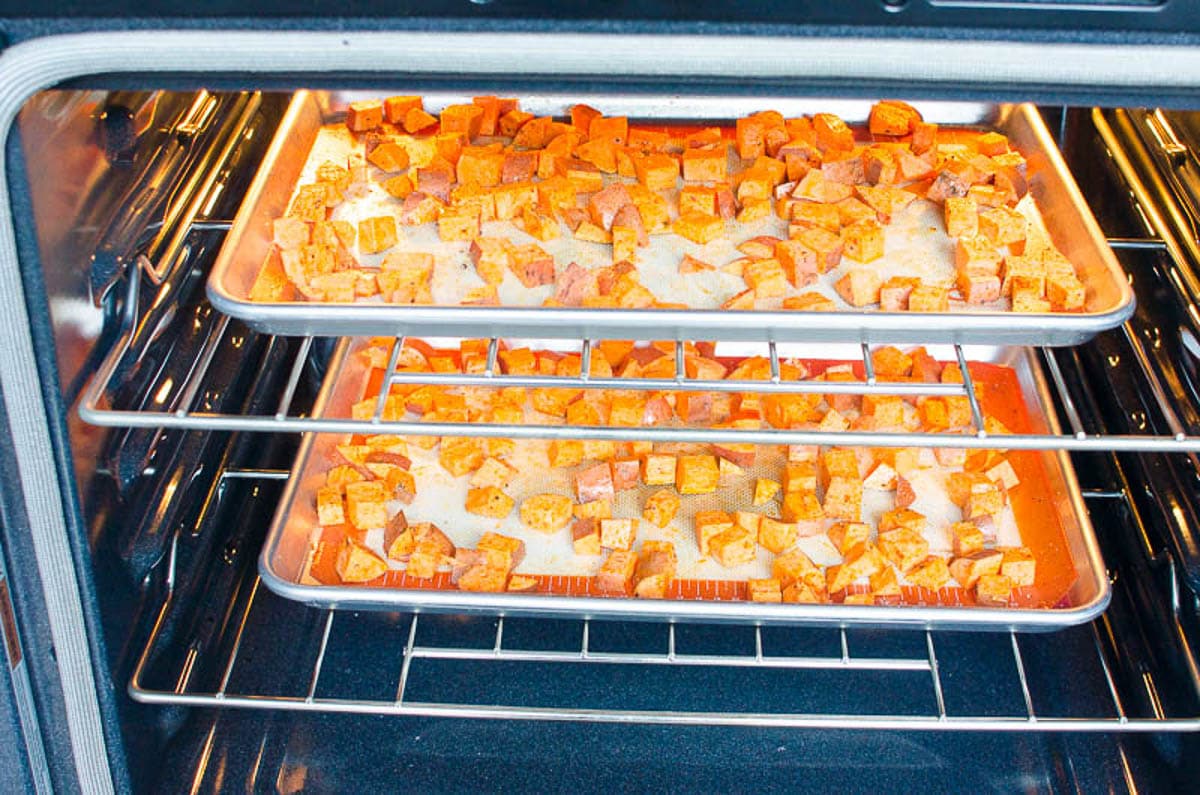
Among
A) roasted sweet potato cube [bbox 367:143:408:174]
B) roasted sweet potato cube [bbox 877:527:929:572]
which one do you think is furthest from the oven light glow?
roasted sweet potato cube [bbox 877:527:929:572]

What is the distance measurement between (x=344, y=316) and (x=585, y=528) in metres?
0.50

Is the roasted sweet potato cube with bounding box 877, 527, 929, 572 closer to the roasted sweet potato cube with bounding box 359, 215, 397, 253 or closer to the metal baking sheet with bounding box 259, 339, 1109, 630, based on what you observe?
the metal baking sheet with bounding box 259, 339, 1109, 630

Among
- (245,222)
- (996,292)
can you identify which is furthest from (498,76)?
(996,292)

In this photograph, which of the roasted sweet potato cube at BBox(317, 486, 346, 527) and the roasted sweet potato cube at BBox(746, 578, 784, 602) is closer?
the roasted sweet potato cube at BBox(746, 578, 784, 602)

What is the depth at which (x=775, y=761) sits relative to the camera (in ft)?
5.46

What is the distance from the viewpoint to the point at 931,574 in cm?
162

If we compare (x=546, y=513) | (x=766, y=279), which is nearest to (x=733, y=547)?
(x=546, y=513)

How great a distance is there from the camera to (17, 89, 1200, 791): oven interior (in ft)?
4.94

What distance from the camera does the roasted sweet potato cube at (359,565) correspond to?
1.64 m

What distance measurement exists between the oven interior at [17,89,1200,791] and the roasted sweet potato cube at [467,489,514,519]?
200mm

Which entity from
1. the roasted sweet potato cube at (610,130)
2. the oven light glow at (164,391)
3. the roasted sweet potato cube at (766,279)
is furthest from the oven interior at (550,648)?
the roasted sweet potato cube at (610,130)

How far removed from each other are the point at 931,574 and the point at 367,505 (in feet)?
2.79

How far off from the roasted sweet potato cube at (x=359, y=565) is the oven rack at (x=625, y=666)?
0.48 ft

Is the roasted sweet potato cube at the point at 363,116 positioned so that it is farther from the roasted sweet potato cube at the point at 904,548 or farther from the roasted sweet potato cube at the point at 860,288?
the roasted sweet potato cube at the point at 904,548
